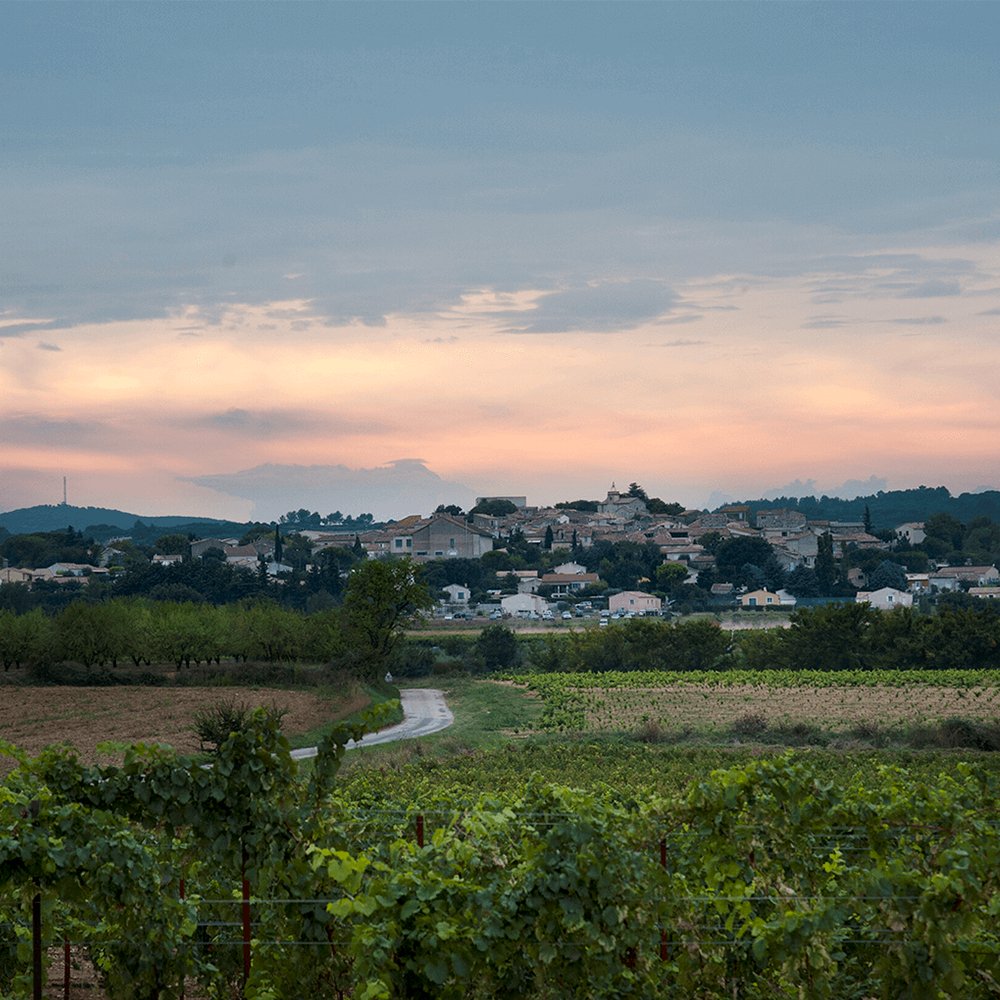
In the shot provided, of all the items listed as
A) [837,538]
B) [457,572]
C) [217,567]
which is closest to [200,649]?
[217,567]

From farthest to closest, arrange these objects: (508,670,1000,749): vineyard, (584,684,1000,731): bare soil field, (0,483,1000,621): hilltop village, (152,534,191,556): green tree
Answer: (152,534,191,556): green tree → (0,483,1000,621): hilltop village → (584,684,1000,731): bare soil field → (508,670,1000,749): vineyard

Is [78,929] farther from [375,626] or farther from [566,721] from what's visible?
[375,626]

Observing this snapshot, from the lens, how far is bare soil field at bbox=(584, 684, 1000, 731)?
4653cm

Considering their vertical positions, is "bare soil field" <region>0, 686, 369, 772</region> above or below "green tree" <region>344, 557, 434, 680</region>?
below

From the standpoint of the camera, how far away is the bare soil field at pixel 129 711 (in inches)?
1615

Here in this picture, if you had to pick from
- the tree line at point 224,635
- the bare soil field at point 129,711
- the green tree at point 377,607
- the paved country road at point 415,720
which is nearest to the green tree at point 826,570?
the tree line at point 224,635

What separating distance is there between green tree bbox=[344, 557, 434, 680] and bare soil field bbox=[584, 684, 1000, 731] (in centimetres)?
1007

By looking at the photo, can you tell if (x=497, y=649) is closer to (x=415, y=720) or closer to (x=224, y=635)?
(x=224, y=635)

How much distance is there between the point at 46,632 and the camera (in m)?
63.8

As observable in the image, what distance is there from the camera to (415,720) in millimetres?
49281

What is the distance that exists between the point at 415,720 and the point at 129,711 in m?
10.5

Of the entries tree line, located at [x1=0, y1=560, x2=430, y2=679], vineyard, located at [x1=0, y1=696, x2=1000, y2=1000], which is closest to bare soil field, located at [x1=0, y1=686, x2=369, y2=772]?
tree line, located at [x1=0, y1=560, x2=430, y2=679]

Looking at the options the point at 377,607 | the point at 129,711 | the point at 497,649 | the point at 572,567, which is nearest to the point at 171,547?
the point at 572,567

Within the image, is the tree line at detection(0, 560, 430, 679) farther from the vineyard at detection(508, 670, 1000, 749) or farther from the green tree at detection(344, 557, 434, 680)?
the vineyard at detection(508, 670, 1000, 749)
